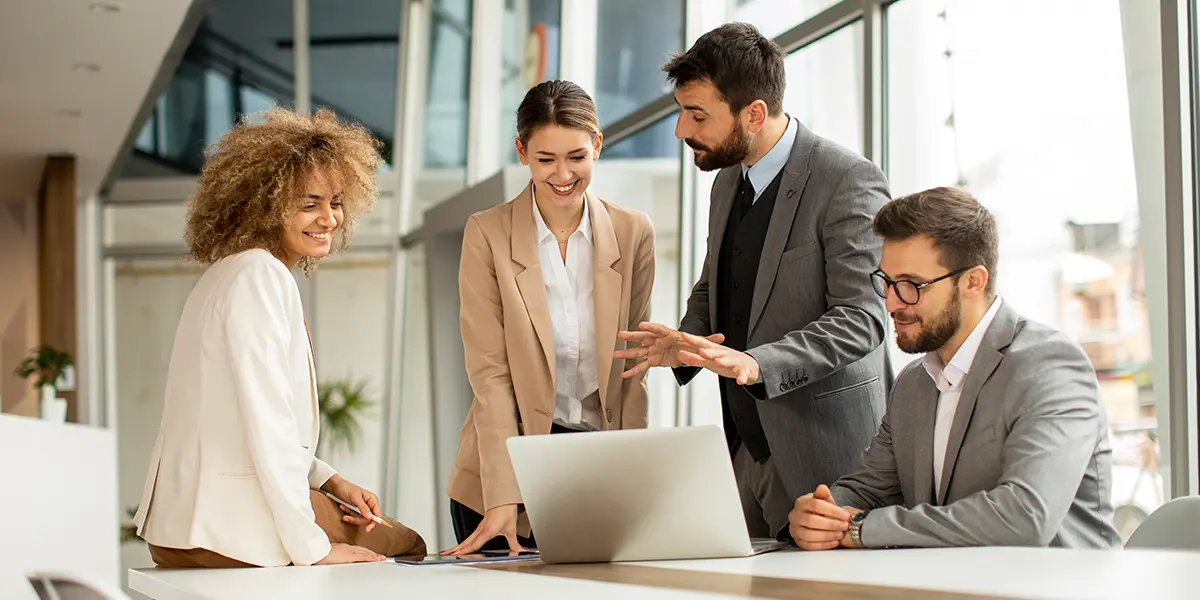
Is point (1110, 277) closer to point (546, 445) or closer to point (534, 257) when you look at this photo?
point (534, 257)

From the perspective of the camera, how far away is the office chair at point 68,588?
1.09m

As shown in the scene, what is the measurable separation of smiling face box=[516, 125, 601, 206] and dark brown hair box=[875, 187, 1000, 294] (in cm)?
71

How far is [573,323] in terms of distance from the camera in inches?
104

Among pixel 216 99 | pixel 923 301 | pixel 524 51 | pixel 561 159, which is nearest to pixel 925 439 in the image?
pixel 923 301

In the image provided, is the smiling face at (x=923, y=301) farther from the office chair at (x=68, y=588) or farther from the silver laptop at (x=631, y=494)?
the office chair at (x=68, y=588)

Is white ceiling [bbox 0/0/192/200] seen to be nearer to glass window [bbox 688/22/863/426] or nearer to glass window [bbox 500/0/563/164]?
glass window [bbox 500/0/563/164]

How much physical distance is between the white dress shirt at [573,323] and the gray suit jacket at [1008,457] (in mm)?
645

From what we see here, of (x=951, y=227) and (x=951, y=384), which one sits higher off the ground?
(x=951, y=227)

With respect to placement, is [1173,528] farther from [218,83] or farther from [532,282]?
[218,83]

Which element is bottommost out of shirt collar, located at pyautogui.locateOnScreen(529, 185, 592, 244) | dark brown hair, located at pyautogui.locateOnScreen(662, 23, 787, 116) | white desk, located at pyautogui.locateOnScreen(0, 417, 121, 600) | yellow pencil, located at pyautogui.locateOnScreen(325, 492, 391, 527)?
white desk, located at pyautogui.locateOnScreen(0, 417, 121, 600)

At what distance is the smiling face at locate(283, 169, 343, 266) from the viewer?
222 cm

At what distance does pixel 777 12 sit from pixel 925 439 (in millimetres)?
2866

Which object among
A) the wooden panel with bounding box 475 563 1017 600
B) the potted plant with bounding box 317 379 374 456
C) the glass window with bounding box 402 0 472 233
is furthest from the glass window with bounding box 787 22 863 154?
the potted plant with bounding box 317 379 374 456

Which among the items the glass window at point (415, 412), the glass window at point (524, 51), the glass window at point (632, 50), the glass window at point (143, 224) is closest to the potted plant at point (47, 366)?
the glass window at point (143, 224)
